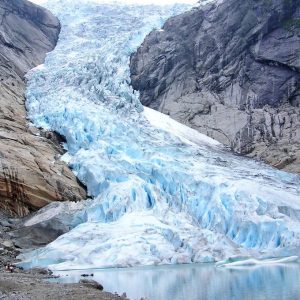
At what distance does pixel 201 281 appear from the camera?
14.7m

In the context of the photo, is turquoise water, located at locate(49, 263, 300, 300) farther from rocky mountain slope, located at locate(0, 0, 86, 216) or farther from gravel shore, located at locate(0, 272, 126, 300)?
rocky mountain slope, located at locate(0, 0, 86, 216)

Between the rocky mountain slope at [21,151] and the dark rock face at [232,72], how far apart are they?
879 cm

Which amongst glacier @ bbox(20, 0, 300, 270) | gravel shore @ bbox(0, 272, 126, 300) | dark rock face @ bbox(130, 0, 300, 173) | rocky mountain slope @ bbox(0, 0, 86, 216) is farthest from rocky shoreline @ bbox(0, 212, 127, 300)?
dark rock face @ bbox(130, 0, 300, 173)

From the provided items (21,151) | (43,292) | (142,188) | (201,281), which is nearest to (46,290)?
(43,292)

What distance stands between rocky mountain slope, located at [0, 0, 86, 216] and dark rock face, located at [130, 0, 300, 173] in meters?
8.79

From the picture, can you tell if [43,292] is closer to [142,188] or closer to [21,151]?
[142,188]

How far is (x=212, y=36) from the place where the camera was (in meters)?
38.2

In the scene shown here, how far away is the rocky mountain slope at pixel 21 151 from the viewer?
77.8 ft

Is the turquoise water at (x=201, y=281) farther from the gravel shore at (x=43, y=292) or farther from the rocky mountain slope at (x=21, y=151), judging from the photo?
the rocky mountain slope at (x=21, y=151)

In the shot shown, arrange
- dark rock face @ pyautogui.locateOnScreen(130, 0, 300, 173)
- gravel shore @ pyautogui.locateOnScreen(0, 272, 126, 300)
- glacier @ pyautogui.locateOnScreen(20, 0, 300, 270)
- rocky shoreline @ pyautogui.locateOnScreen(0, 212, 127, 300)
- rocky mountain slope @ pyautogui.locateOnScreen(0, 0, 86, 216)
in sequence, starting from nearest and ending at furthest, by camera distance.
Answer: gravel shore @ pyautogui.locateOnScreen(0, 272, 126, 300), rocky shoreline @ pyautogui.locateOnScreen(0, 212, 127, 300), glacier @ pyautogui.locateOnScreen(20, 0, 300, 270), rocky mountain slope @ pyautogui.locateOnScreen(0, 0, 86, 216), dark rock face @ pyautogui.locateOnScreen(130, 0, 300, 173)

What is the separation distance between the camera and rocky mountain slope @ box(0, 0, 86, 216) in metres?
23.7

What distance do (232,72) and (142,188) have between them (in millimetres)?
15077

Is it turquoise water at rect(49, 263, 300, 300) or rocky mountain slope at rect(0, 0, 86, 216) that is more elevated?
rocky mountain slope at rect(0, 0, 86, 216)

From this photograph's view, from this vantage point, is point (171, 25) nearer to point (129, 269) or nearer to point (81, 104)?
point (81, 104)
